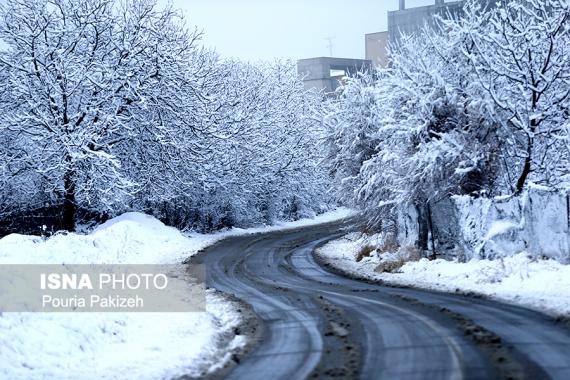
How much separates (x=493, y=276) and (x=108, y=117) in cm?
1670

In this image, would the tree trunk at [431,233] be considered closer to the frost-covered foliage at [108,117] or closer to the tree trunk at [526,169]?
the tree trunk at [526,169]

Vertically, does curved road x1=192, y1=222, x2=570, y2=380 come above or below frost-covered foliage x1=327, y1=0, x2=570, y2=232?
below

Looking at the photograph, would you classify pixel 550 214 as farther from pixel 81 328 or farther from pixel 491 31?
pixel 81 328

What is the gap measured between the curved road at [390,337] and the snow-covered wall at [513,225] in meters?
3.26

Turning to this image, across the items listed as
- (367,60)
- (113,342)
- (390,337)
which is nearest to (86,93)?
(113,342)

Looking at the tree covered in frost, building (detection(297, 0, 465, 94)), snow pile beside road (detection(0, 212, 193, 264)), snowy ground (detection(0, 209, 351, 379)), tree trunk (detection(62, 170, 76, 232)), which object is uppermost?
building (detection(297, 0, 465, 94))

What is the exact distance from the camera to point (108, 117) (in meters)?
23.4

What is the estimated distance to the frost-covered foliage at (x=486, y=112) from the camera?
15.9 m

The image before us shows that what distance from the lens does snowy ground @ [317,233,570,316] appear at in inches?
412

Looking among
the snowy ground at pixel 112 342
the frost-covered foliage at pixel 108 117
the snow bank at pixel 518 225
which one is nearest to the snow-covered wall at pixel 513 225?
the snow bank at pixel 518 225

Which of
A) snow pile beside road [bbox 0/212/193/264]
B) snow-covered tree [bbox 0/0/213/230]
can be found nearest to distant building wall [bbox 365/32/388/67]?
snow-covered tree [bbox 0/0/213/230]

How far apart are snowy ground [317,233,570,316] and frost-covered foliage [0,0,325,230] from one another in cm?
1160

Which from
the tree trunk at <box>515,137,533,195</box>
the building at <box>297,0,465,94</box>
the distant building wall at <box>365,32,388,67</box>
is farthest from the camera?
the distant building wall at <box>365,32,388,67</box>

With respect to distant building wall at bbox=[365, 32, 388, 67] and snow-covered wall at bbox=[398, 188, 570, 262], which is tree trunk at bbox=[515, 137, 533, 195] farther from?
distant building wall at bbox=[365, 32, 388, 67]
